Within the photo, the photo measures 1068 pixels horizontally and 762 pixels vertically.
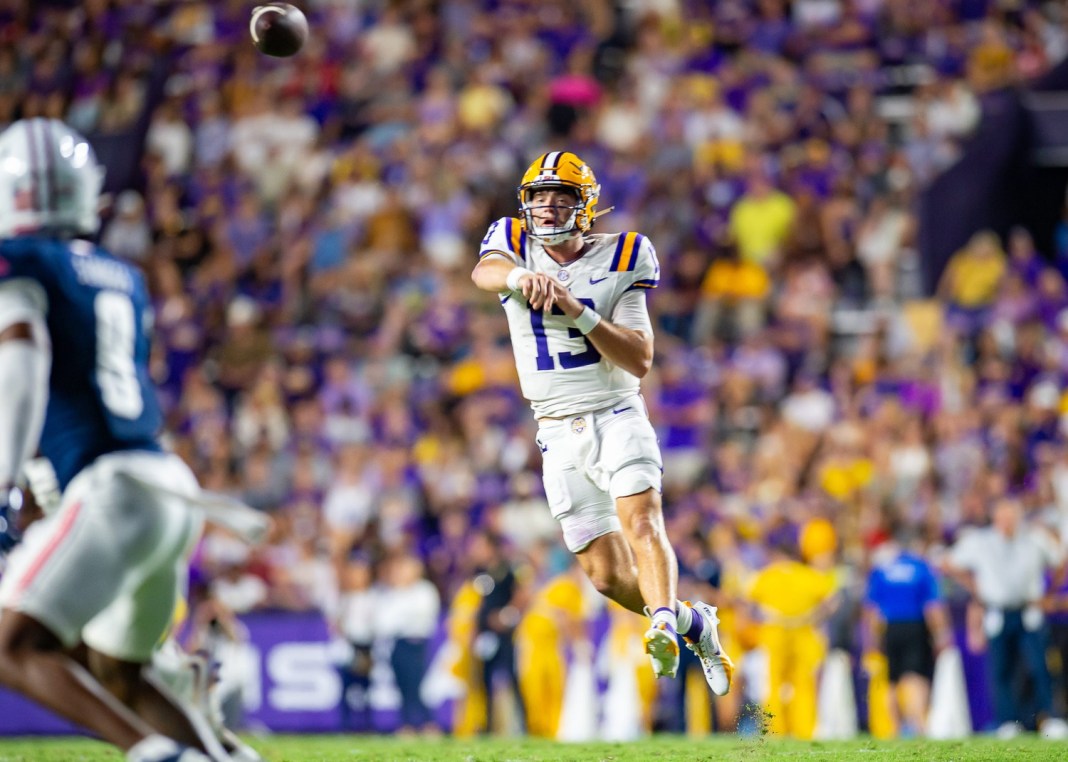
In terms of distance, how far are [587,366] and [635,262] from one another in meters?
0.51

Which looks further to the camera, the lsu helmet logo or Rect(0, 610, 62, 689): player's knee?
the lsu helmet logo

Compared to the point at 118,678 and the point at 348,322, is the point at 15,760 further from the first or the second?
the point at 348,322

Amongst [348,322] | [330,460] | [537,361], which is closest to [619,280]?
[537,361]

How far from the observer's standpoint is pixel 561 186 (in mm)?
6875

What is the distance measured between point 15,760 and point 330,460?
24.8ft

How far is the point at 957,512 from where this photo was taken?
12.6m

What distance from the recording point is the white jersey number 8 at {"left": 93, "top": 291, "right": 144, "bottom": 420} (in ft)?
14.8

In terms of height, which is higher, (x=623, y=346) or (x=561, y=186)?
(x=561, y=186)

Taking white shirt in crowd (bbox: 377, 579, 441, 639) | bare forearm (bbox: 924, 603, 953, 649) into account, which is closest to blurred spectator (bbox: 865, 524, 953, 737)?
bare forearm (bbox: 924, 603, 953, 649)

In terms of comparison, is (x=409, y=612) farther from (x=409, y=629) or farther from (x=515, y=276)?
(x=515, y=276)

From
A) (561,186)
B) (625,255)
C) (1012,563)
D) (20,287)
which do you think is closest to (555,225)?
(561,186)

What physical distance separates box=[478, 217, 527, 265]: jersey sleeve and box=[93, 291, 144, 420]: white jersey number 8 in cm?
257

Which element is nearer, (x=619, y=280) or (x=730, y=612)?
(x=619, y=280)

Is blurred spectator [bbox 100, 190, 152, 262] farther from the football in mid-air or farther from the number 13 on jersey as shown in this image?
the number 13 on jersey
